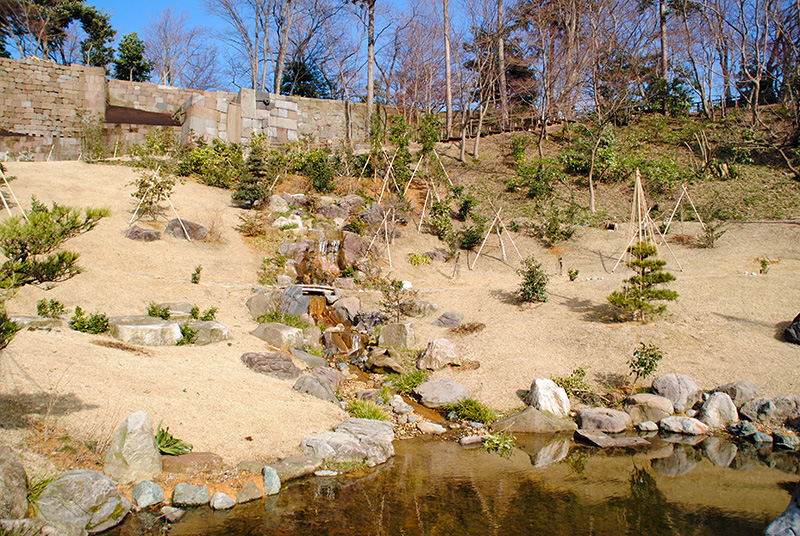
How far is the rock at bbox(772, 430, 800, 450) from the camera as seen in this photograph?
6668 mm

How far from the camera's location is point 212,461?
17.7ft

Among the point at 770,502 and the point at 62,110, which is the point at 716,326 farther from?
the point at 62,110

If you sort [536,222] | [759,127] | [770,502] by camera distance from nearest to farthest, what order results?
[770,502]
[536,222]
[759,127]

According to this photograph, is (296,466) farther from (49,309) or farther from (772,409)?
(772,409)

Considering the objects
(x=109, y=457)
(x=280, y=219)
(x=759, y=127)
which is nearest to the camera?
(x=109, y=457)

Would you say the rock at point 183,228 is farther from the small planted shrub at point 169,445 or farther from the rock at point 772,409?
the rock at point 772,409

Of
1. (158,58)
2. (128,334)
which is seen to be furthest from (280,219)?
(158,58)

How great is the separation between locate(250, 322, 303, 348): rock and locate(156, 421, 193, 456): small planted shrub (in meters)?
4.23

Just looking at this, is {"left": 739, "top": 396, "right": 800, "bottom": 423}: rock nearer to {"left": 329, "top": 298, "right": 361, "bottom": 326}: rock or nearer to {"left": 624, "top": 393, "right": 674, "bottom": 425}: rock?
{"left": 624, "top": 393, "right": 674, "bottom": 425}: rock

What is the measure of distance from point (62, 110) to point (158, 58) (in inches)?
799

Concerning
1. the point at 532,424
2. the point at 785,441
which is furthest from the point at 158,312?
the point at 785,441

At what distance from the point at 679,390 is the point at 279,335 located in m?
7.07

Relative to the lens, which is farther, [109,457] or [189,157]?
[189,157]

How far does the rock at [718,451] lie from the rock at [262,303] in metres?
8.40
